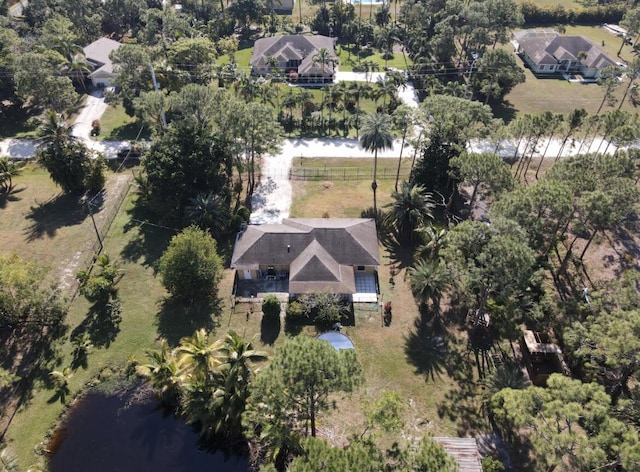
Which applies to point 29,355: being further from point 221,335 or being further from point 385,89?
point 385,89

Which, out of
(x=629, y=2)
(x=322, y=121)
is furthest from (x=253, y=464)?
(x=629, y=2)

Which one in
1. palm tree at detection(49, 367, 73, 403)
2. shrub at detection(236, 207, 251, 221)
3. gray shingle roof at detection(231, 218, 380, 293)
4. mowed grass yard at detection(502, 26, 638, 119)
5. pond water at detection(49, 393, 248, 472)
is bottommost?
pond water at detection(49, 393, 248, 472)

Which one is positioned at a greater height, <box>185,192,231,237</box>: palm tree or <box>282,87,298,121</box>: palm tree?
<box>282,87,298,121</box>: palm tree

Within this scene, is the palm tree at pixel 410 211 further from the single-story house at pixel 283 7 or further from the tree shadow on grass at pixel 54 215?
the single-story house at pixel 283 7

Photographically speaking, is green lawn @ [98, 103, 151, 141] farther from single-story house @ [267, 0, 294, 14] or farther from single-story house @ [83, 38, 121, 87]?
single-story house @ [267, 0, 294, 14]

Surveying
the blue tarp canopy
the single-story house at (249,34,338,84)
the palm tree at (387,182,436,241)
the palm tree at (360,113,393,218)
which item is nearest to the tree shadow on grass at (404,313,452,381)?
the blue tarp canopy

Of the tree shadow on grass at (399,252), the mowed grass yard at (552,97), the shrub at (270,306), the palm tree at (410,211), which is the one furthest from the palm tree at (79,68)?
the mowed grass yard at (552,97)

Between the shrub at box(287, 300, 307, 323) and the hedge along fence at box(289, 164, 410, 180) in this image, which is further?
the hedge along fence at box(289, 164, 410, 180)
